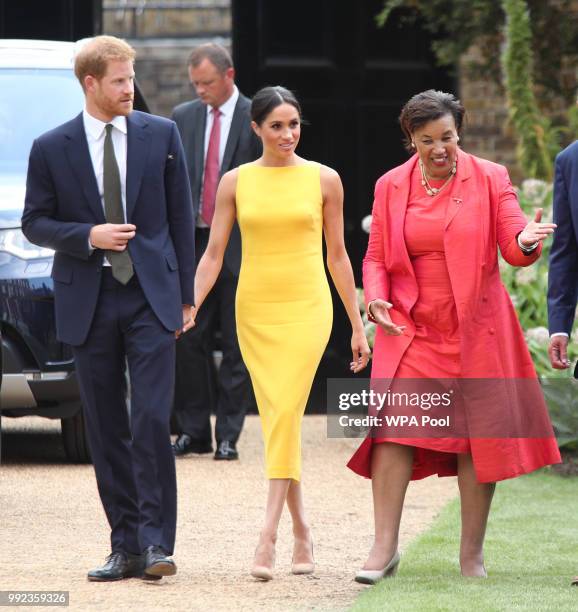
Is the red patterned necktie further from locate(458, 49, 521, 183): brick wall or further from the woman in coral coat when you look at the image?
the woman in coral coat

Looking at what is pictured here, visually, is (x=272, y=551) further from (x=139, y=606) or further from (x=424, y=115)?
(x=424, y=115)

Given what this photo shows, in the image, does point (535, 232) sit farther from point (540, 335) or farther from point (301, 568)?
point (540, 335)

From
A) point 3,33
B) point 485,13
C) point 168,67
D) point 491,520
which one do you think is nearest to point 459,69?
point 485,13

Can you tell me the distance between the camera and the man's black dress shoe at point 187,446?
9.84m

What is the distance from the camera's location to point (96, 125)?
20.3 ft

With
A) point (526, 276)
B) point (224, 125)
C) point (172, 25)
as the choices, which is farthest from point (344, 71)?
point (172, 25)

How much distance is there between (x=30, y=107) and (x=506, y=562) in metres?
4.33

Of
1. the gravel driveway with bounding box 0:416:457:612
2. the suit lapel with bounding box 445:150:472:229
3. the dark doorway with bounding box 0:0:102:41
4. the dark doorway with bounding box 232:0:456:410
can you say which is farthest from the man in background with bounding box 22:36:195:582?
the dark doorway with bounding box 0:0:102:41

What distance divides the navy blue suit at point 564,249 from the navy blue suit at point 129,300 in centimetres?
135

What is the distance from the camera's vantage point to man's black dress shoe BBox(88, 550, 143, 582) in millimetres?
6164

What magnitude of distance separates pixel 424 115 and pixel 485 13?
239 inches

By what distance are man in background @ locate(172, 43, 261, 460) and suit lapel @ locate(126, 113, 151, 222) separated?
10.9 ft

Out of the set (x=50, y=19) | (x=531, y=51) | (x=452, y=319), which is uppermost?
(x=50, y=19)

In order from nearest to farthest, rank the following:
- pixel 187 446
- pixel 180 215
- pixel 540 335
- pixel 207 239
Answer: pixel 180 215
pixel 540 335
pixel 207 239
pixel 187 446
